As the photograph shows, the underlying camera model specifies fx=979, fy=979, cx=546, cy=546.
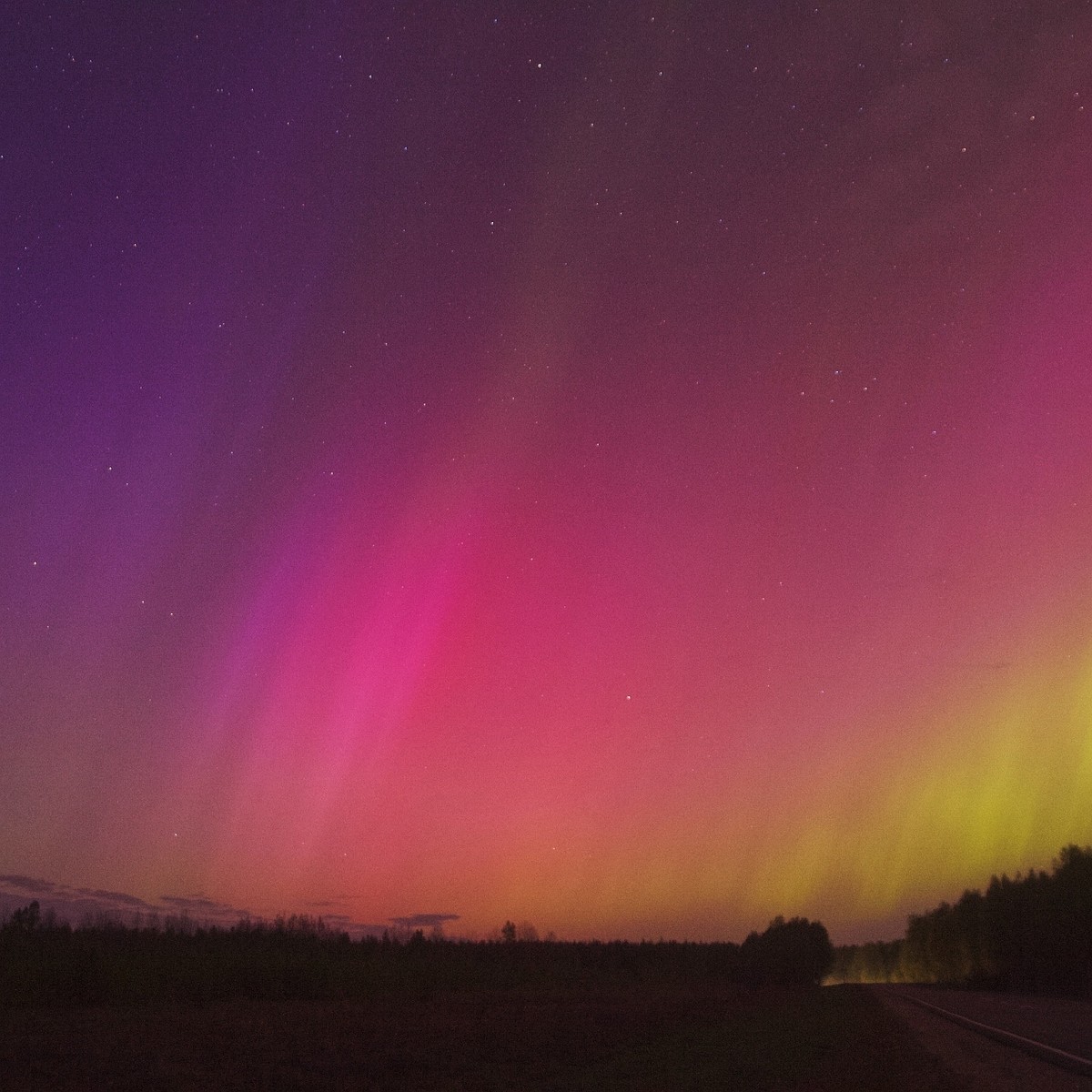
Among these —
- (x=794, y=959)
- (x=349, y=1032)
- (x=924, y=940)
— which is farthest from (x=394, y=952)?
(x=924, y=940)

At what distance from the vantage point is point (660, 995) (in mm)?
46969

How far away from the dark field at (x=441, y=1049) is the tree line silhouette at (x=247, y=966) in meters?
3.78

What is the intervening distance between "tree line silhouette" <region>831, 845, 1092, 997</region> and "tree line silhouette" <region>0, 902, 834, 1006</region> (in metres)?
23.5

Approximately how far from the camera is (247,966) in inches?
1614

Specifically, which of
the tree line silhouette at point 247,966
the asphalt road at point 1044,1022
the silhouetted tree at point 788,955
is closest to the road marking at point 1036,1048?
the asphalt road at point 1044,1022

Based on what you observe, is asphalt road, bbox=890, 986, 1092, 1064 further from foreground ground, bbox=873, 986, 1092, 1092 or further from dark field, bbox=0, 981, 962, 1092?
dark field, bbox=0, 981, 962, 1092

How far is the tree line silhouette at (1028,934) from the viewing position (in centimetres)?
7175

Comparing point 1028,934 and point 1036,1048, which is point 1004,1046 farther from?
point 1028,934

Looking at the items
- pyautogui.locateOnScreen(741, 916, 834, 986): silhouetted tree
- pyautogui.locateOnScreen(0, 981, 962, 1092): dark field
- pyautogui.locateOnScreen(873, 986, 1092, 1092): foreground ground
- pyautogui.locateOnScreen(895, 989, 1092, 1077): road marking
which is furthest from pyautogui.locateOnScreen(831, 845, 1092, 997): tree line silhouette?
pyautogui.locateOnScreen(0, 981, 962, 1092): dark field

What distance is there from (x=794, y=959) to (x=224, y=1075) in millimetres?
96206

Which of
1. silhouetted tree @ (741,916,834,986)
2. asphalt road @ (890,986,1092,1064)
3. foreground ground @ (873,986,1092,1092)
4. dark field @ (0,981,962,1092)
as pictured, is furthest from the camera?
silhouetted tree @ (741,916,834,986)

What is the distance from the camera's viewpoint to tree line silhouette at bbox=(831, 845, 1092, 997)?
71750mm

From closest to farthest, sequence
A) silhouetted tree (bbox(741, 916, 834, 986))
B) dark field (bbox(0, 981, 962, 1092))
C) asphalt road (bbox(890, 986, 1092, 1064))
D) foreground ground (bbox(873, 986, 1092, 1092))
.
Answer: foreground ground (bbox(873, 986, 1092, 1092)), dark field (bbox(0, 981, 962, 1092)), asphalt road (bbox(890, 986, 1092, 1064)), silhouetted tree (bbox(741, 916, 834, 986))

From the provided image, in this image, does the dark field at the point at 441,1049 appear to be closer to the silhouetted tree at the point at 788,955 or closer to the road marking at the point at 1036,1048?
the road marking at the point at 1036,1048
